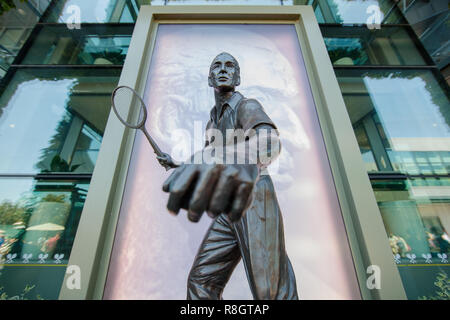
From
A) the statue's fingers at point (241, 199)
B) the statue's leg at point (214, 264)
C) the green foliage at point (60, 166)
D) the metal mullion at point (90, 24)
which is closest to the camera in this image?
the statue's fingers at point (241, 199)

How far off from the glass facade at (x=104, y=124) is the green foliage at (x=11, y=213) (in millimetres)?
14

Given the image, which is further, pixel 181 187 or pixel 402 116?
pixel 402 116

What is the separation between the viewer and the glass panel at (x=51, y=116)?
365 centimetres

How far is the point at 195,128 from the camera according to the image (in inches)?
137

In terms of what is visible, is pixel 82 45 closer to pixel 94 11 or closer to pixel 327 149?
pixel 94 11

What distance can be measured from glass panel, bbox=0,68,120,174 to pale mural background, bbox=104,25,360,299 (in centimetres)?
133

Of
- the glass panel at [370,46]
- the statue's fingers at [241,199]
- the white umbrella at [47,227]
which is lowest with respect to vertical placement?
the statue's fingers at [241,199]

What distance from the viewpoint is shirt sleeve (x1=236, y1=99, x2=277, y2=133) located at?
4.91ft

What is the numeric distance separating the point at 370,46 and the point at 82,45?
6.03 metres

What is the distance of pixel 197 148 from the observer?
10.9 ft

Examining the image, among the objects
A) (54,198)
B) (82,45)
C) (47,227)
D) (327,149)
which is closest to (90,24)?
(82,45)

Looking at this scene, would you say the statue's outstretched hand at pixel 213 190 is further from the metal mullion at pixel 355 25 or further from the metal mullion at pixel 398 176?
the metal mullion at pixel 355 25

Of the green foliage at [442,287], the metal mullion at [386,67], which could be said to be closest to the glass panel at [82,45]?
the metal mullion at [386,67]

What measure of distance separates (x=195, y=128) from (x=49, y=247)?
2.48m
